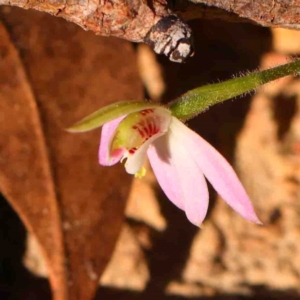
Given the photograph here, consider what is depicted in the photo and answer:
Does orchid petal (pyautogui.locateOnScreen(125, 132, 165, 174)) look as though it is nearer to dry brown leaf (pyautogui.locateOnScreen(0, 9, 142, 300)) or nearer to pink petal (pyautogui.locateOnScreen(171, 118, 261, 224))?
pink petal (pyautogui.locateOnScreen(171, 118, 261, 224))

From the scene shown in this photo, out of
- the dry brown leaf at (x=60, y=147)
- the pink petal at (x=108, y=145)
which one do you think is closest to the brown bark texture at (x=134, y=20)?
the pink petal at (x=108, y=145)

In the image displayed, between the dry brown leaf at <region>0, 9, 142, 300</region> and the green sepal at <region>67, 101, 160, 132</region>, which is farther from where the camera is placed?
the dry brown leaf at <region>0, 9, 142, 300</region>

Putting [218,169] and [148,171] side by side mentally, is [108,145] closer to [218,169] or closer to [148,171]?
[218,169]

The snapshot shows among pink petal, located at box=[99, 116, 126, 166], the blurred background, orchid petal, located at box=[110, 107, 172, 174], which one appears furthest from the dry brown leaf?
orchid petal, located at box=[110, 107, 172, 174]

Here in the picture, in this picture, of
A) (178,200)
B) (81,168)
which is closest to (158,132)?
(178,200)

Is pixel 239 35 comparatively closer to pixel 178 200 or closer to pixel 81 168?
pixel 81 168

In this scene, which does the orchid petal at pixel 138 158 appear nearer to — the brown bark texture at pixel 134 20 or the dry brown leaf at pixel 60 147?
the brown bark texture at pixel 134 20

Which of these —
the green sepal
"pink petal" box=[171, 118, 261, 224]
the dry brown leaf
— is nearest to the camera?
the green sepal

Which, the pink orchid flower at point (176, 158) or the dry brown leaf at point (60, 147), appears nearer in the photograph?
the pink orchid flower at point (176, 158)

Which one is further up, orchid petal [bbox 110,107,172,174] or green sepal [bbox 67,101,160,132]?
green sepal [bbox 67,101,160,132]
